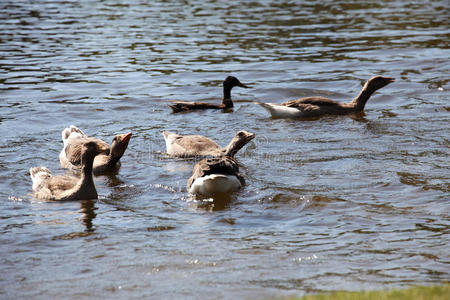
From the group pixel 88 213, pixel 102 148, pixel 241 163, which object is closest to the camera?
pixel 88 213

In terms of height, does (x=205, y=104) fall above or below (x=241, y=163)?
above

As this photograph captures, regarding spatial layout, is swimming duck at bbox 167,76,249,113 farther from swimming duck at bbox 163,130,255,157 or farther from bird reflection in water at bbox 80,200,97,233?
bird reflection in water at bbox 80,200,97,233

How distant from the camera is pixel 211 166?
1127 cm

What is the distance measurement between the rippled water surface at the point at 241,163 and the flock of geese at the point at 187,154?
23cm

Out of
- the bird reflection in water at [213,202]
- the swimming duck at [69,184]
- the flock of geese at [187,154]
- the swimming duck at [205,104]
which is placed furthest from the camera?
the swimming duck at [205,104]

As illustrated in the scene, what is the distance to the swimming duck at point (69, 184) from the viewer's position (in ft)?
37.9

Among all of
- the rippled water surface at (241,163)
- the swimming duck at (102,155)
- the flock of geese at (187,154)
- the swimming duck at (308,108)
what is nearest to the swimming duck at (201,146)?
the flock of geese at (187,154)

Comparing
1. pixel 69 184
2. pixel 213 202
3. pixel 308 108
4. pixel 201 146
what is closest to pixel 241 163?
pixel 201 146

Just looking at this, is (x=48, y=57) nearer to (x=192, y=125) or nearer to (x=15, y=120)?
(x=15, y=120)

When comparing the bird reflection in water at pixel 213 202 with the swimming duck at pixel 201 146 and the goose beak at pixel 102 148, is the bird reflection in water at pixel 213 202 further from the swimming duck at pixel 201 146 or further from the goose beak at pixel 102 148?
the goose beak at pixel 102 148

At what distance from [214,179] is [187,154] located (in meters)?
2.86

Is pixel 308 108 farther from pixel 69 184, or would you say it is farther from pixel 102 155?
pixel 69 184

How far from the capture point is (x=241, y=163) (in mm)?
13719

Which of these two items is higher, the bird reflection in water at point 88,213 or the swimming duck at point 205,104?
the swimming duck at point 205,104
